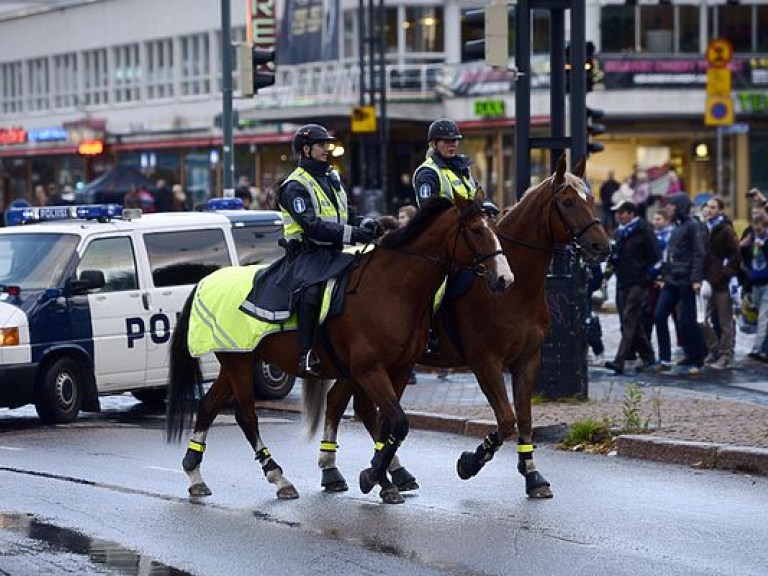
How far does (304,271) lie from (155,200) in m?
29.0

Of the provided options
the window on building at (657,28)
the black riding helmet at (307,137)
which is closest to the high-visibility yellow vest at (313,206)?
the black riding helmet at (307,137)

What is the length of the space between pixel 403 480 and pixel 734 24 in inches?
1801

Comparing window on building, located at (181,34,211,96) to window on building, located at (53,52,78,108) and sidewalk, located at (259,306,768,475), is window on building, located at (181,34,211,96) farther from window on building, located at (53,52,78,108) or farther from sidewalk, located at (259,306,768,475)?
sidewalk, located at (259,306,768,475)

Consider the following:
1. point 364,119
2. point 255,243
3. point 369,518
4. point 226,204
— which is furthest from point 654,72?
point 369,518

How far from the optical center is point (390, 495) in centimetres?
1179

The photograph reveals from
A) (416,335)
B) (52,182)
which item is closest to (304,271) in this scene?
(416,335)

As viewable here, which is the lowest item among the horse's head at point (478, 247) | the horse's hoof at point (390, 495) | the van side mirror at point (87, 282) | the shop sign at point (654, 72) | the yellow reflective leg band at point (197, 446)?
the horse's hoof at point (390, 495)

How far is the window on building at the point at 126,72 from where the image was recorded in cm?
6856

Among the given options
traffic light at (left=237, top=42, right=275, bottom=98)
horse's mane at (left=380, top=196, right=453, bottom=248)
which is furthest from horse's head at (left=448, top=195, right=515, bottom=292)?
traffic light at (left=237, top=42, right=275, bottom=98)

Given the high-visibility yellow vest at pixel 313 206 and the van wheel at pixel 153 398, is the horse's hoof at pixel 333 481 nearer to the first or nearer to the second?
the high-visibility yellow vest at pixel 313 206

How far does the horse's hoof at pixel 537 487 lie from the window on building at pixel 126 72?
2274 inches

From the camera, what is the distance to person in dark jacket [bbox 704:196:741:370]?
2161 cm

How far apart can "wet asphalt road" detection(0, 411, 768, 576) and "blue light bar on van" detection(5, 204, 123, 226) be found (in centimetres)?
345

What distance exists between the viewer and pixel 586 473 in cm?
1319
